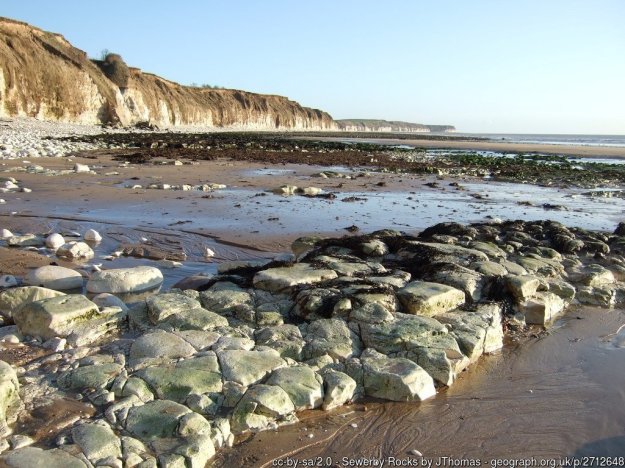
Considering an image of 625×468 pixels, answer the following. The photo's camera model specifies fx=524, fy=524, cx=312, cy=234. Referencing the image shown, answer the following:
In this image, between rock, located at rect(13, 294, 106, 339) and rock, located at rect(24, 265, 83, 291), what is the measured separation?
980mm

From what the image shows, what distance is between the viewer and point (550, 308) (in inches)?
210

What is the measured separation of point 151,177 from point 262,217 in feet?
20.3

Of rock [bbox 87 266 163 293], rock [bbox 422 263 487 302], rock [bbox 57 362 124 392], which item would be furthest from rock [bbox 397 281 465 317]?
rock [bbox 87 266 163 293]

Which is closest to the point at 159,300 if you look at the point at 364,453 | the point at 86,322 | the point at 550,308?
the point at 86,322

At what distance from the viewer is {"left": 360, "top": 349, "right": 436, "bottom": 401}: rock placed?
3566mm

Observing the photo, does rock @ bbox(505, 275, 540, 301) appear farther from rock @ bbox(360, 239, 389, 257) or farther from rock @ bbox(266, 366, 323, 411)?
rock @ bbox(266, 366, 323, 411)

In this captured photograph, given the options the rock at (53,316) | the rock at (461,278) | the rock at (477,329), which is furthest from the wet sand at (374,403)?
the rock at (53,316)

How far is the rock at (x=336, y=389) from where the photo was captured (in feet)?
11.2

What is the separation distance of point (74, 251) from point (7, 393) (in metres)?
3.61

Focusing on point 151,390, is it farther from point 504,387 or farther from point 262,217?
point 262,217

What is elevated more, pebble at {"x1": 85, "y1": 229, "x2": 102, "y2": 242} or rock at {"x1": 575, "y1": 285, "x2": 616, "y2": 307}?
pebble at {"x1": 85, "y1": 229, "x2": 102, "y2": 242}

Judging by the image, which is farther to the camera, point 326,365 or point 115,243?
point 115,243

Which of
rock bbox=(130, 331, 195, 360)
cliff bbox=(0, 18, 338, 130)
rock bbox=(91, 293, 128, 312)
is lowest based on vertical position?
rock bbox=(130, 331, 195, 360)

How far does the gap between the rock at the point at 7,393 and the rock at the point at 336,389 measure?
6.01 ft
